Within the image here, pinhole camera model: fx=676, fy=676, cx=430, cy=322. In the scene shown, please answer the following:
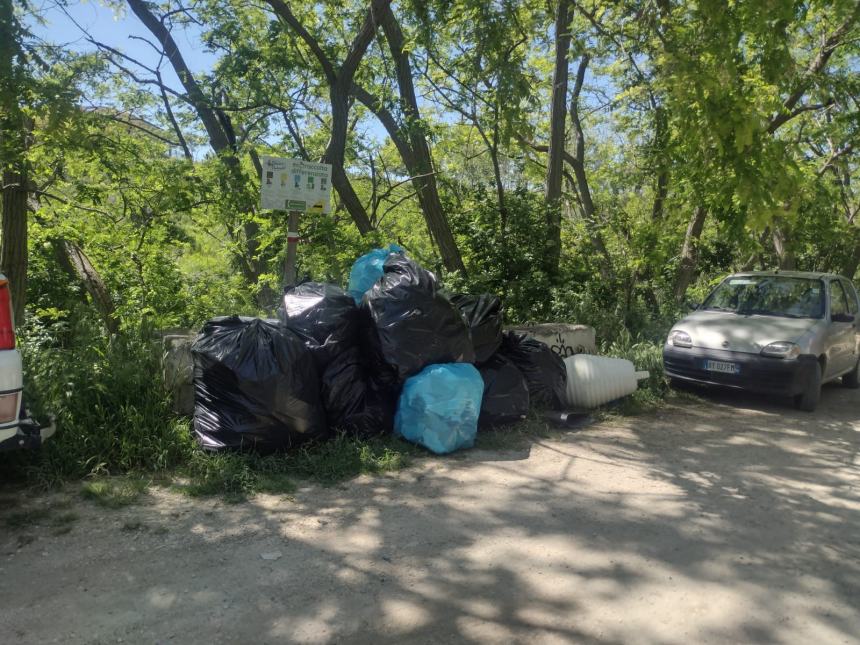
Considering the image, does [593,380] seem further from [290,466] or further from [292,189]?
[292,189]

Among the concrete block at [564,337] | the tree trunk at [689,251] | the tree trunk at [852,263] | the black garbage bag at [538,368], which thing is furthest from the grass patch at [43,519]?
the tree trunk at [852,263]

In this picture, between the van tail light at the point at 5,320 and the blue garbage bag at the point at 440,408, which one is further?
the blue garbage bag at the point at 440,408

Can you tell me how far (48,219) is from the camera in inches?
337

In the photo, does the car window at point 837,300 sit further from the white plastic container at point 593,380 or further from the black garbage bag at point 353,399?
the black garbage bag at point 353,399

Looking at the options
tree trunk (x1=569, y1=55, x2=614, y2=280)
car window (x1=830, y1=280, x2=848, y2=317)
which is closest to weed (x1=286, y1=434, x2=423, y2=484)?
car window (x1=830, y1=280, x2=848, y2=317)

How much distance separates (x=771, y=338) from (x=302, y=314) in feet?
16.0

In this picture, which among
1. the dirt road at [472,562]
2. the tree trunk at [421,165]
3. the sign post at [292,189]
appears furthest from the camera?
the tree trunk at [421,165]

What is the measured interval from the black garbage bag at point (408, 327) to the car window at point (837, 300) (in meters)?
4.85

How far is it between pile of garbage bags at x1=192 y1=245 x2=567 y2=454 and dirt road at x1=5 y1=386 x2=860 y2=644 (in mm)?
515

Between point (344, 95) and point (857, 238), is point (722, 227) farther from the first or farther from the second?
point (857, 238)

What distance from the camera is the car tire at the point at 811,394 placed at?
6.92 meters

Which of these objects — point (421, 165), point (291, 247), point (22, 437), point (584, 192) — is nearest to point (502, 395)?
point (291, 247)

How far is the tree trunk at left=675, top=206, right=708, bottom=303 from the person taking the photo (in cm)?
1117

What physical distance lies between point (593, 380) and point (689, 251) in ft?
20.0
